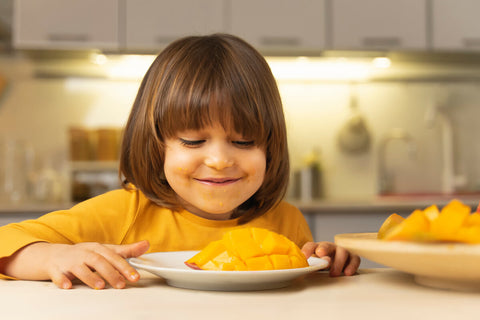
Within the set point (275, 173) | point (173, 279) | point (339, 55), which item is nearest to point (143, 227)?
point (275, 173)

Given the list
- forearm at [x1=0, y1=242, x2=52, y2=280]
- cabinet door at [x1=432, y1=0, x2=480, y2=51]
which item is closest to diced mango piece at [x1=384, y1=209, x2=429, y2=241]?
forearm at [x1=0, y1=242, x2=52, y2=280]

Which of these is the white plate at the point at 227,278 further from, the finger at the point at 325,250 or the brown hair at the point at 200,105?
the brown hair at the point at 200,105

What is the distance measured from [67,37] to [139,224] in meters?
1.70

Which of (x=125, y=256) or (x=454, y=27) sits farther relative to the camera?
(x=454, y=27)

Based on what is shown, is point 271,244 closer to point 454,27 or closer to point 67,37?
point 67,37

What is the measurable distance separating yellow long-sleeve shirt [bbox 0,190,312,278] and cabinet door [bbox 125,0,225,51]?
156 centimetres

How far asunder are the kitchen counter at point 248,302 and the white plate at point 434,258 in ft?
0.04

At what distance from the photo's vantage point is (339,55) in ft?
8.44

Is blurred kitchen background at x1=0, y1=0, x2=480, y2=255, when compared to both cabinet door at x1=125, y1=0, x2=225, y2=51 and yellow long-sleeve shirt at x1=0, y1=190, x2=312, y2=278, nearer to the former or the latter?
cabinet door at x1=125, y1=0, x2=225, y2=51

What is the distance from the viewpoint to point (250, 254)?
1.89 ft

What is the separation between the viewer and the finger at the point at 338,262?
71 cm

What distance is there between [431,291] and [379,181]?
2417 millimetres

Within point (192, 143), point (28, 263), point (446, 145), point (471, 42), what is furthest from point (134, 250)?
point (446, 145)

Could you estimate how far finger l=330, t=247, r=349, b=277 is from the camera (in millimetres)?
705
